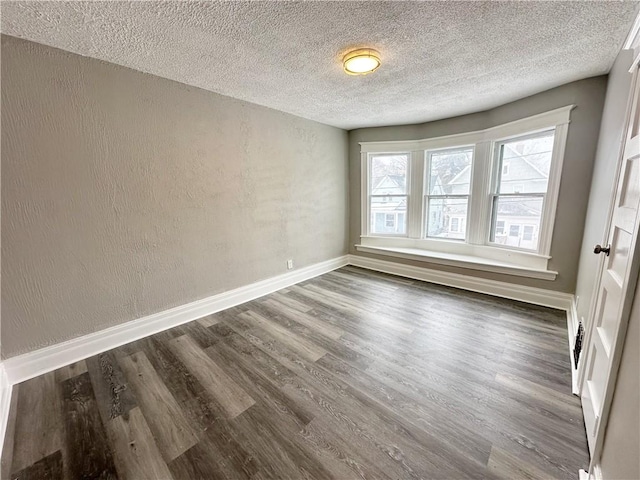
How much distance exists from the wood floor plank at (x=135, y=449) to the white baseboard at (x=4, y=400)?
0.53m

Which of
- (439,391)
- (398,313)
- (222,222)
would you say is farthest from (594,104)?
(222,222)

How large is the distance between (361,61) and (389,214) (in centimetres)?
276

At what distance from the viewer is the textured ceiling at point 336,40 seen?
4.81 ft

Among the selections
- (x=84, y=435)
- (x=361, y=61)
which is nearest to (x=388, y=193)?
(x=361, y=61)

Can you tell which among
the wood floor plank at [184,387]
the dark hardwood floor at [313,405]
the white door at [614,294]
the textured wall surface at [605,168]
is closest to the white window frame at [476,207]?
the textured wall surface at [605,168]

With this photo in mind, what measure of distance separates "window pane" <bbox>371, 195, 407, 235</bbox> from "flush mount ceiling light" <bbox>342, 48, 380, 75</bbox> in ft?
8.07

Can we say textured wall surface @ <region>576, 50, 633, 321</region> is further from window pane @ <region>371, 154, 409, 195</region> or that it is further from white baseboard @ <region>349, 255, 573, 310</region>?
window pane @ <region>371, 154, 409, 195</region>

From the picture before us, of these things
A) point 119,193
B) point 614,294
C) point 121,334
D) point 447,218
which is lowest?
point 121,334

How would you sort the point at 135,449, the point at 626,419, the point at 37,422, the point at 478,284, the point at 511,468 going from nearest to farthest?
the point at 626,419, the point at 511,468, the point at 135,449, the point at 37,422, the point at 478,284

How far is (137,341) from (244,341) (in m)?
0.99

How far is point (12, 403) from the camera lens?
1.60m

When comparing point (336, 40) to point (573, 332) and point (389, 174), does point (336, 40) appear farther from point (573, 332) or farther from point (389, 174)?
point (573, 332)

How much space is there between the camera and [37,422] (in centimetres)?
147

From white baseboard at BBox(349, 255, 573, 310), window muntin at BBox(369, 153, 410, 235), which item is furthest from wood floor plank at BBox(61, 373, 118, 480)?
window muntin at BBox(369, 153, 410, 235)
